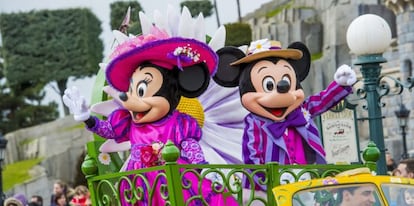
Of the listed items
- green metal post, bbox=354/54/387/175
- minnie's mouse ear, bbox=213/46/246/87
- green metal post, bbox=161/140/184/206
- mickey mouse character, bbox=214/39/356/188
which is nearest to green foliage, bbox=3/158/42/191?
green metal post, bbox=354/54/387/175

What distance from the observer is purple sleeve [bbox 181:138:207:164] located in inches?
333

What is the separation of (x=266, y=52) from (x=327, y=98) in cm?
64

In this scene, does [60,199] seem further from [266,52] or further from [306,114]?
[266,52]

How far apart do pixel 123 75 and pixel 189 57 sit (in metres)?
0.53

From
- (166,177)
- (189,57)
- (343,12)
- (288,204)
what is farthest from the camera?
(343,12)

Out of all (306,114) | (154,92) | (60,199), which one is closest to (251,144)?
(306,114)

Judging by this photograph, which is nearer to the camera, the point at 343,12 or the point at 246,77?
the point at 246,77

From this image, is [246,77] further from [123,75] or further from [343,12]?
[343,12]

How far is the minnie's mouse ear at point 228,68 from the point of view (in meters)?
8.94

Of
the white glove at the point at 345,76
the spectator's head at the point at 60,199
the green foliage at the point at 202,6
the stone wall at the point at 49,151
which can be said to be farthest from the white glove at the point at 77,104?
the green foliage at the point at 202,6

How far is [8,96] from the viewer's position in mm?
61219

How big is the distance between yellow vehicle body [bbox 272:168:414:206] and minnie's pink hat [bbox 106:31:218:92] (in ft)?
6.02

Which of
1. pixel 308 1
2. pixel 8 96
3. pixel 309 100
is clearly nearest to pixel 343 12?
pixel 308 1

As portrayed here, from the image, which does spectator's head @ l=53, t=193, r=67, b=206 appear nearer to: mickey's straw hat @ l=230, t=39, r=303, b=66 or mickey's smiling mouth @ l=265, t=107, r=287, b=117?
mickey's straw hat @ l=230, t=39, r=303, b=66
